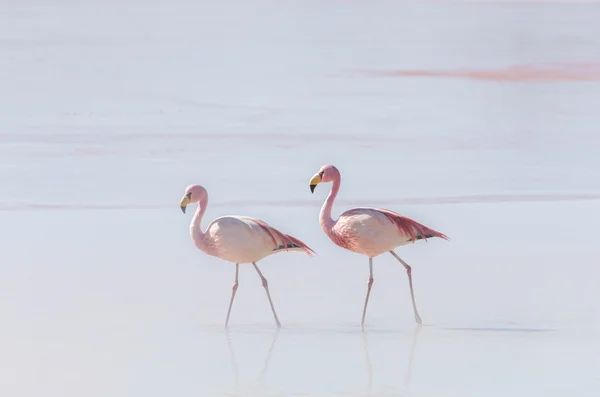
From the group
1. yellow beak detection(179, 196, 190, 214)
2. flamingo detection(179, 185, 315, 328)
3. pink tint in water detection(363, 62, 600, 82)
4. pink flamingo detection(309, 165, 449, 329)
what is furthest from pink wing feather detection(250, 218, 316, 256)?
pink tint in water detection(363, 62, 600, 82)

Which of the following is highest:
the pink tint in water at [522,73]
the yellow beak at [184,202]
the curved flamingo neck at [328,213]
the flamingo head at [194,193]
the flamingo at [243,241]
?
the pink tint in water at [522,73]

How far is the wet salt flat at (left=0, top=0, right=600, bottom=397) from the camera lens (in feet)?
17.5

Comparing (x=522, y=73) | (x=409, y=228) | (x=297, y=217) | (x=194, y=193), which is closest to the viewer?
(x=409, y=228)

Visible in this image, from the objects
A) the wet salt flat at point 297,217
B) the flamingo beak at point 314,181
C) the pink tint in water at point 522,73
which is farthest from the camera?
the pink tint in water at point 522,73

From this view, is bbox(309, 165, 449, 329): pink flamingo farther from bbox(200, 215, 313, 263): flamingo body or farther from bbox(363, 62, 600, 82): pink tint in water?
bbox(363, 62, 600, 82): pink tint in water

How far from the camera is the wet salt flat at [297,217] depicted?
5.34 meters

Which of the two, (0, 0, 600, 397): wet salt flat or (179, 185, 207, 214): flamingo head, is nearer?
(0, 0, 600, 397): wet salt flat

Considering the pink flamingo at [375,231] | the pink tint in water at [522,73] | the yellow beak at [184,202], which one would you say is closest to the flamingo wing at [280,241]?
the pink flamingo at [375,231]

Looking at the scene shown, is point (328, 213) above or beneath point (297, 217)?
beneath

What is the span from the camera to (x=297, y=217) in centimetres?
868

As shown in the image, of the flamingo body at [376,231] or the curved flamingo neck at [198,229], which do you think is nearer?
the flamingo body at [376,231]

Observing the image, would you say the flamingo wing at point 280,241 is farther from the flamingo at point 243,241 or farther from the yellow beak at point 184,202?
the yellow beak at point 184,202

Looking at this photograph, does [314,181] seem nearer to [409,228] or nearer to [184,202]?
[409,228]

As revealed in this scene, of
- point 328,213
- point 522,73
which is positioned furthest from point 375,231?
point 522,73
